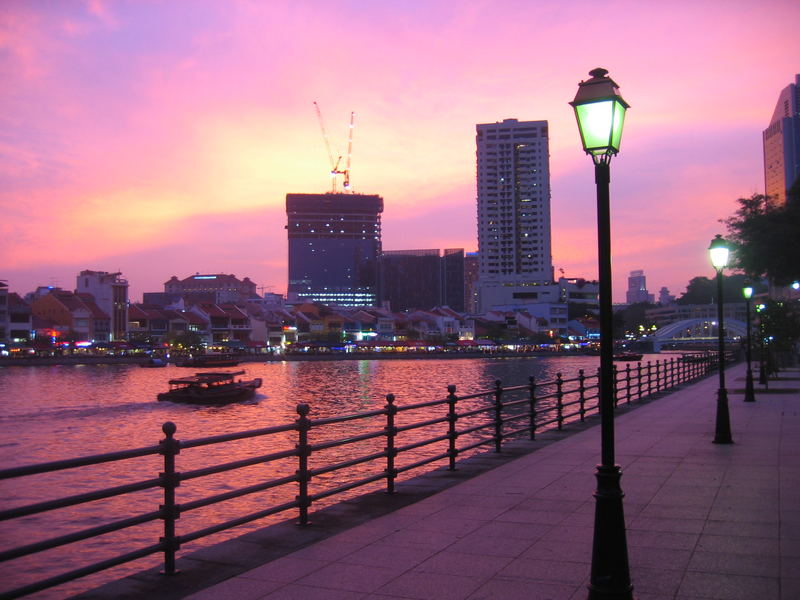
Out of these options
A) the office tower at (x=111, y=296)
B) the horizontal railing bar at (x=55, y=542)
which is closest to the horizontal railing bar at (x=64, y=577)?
the horizontal railing bar at (x=55, y=542)

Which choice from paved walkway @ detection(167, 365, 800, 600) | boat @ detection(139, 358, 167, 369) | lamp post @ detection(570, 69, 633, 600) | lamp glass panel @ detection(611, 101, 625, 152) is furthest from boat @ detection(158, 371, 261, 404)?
boat @ detection(139, 358, 167, 369)

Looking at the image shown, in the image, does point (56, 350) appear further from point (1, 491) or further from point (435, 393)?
point (1, 491)

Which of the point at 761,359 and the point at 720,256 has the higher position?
the point at 720,256

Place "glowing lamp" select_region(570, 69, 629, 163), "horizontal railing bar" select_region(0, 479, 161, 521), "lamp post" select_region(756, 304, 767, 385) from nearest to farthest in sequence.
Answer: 1. "horizontal railing bar" select_region(0, 479, 161, 521)
2. "glowing lamp" select_region(570, 69, 629, 163)
3. "lamp post" select_region(756, 304, 767, 385)

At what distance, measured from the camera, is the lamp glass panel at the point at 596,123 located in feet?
20.2

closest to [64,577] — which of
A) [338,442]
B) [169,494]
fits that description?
[169,494]

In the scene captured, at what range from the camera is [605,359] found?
5.88 metres

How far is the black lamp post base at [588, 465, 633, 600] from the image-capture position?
5.62 metres

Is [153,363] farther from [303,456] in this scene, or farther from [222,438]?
[222,438]

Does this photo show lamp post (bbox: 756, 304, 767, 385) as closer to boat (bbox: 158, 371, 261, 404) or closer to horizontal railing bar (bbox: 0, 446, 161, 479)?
horizontal railing bar (bbox: 0, 446, 161, 479)

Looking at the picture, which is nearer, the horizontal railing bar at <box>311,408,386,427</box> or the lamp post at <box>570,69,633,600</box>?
the lamp post at <box>570,69,633,600</box>

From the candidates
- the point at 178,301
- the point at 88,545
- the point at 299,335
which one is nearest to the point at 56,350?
the point at 178,301

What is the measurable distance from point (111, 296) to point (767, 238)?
139 metres

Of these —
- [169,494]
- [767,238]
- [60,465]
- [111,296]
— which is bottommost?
[169,494]
